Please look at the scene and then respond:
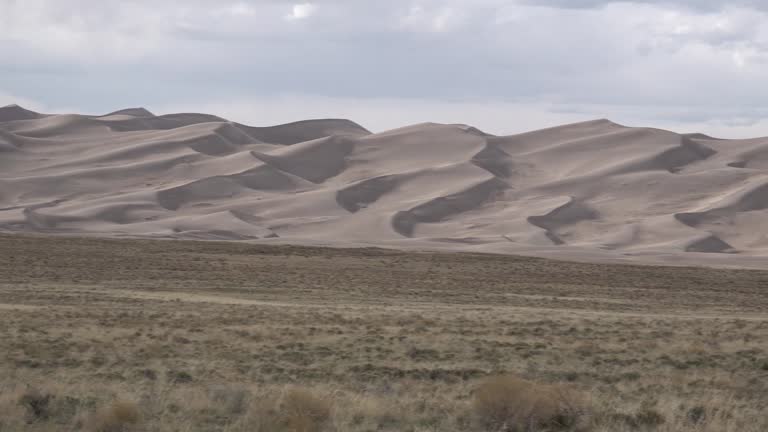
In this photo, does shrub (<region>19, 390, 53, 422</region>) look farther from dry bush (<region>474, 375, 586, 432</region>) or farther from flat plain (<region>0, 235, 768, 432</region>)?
dry bush (<region>474, 375, 586, 432</region>)

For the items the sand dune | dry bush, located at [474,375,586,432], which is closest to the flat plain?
dry bush, located at [474,375,586,432]

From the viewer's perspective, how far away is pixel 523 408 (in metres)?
10.2

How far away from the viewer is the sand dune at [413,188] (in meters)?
85.9

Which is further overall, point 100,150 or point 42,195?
point 100,150

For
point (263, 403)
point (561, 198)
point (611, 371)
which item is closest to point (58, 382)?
point (263, 403)

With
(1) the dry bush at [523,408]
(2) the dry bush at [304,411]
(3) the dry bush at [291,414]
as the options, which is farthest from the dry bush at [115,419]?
(1) the dry bush at [523,408]

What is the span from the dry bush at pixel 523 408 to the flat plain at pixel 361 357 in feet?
0.05

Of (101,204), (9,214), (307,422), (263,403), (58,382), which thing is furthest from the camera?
(101,204)

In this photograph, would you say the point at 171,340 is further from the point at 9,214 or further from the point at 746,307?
the point at 9,214

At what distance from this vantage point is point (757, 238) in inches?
3561

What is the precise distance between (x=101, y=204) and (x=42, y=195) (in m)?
9.84

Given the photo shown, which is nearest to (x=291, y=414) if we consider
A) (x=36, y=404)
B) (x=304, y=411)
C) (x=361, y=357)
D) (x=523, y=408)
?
(x=304, y=411)

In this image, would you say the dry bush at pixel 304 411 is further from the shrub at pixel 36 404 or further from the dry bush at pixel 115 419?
the shrub at pixel 36 404

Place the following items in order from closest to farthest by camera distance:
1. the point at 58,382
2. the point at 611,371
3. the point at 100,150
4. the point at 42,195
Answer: the point at 58,382, the point at 611,371, the point at 42,195, the point at 100,150
